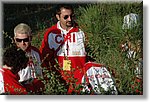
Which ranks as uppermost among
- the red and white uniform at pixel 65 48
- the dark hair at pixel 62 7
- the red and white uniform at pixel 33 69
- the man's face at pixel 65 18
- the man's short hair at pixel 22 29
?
the dark hair at pixel 62 7

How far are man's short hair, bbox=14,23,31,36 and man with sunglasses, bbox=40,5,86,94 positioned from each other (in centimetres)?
16

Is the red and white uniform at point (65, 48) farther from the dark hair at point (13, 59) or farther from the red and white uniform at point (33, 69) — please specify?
the dark hair at point (13, 59)

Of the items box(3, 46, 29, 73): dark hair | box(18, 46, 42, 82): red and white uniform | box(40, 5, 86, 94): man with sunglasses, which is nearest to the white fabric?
box(40, 5, 86, 94): man with sunglasses

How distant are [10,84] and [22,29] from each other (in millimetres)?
513

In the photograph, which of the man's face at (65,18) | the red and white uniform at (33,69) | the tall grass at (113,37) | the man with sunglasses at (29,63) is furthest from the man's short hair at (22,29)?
the tall grass at (113,37)

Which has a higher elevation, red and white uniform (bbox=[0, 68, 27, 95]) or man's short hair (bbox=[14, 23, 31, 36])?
man's short hair (bbox=[14, 23, 31, 36])

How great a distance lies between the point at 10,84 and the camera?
4.76 m

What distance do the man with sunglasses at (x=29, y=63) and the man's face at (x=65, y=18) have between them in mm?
303

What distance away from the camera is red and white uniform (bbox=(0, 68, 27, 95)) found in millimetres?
4750

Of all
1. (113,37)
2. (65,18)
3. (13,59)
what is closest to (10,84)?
(13,59)

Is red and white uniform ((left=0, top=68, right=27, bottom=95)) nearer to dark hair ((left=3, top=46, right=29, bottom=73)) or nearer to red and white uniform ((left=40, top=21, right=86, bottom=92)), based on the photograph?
dark hair ((left=3, top=46, right=29, bottom=73))

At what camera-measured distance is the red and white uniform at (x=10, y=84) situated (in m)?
4.75

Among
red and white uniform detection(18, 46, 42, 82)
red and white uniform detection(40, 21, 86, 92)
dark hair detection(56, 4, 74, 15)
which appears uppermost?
dark hair detection(56, 4, 74, 15)

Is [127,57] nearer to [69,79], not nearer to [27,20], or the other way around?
[69,79]
